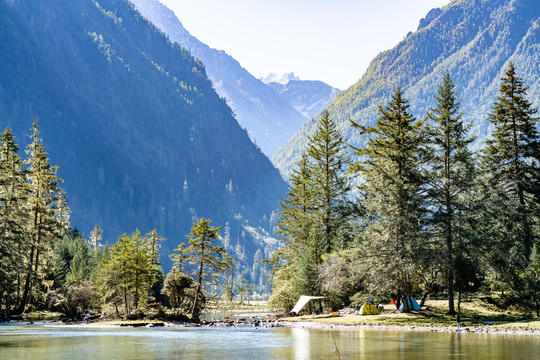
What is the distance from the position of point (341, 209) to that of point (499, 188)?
18656 millimetres

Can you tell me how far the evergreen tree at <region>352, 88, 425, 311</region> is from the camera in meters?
45.0

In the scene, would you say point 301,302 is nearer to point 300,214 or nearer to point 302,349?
point 300,214

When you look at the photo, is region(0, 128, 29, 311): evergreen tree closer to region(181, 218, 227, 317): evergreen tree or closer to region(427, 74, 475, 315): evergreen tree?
region(181, 218, 227, 317): evergreen tree

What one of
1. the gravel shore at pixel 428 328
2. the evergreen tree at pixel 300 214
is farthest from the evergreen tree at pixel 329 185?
the gravel shore at pixel 428 328

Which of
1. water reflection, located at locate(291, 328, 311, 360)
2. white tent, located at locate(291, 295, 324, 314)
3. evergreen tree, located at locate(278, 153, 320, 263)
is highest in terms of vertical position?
evergreen tree, located at locate(278, 153, 320, 263)

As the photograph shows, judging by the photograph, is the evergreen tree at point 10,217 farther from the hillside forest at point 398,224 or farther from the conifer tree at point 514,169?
the conifer tree at point 514,169

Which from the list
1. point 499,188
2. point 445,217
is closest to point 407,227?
point 445,217

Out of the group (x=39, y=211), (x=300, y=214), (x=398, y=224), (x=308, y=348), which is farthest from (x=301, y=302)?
(x=39, y=211)

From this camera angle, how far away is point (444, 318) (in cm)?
4156

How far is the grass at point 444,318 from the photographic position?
38.3 meters

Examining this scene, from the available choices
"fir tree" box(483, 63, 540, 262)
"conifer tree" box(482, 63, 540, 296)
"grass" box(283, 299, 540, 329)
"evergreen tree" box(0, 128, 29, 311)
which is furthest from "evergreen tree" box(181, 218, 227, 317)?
"fir tree" box(483, 63, 540, 262)

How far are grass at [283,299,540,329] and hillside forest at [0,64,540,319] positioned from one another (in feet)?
4.38

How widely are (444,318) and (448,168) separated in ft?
44.2

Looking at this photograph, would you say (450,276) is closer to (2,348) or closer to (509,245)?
(509,245)
